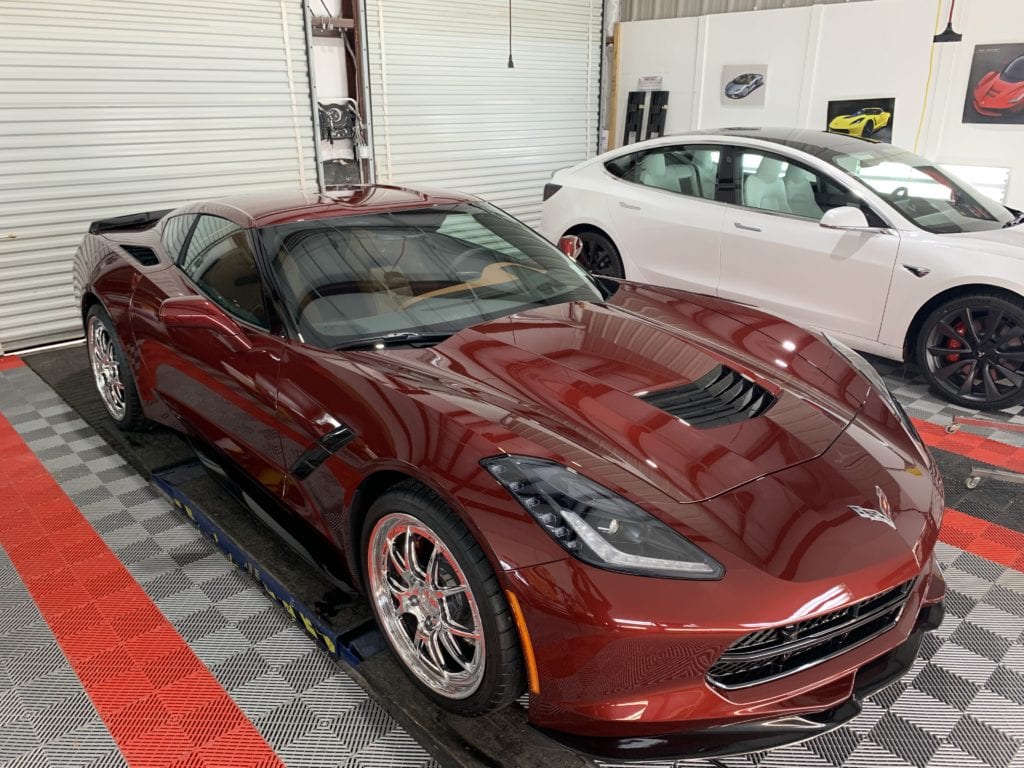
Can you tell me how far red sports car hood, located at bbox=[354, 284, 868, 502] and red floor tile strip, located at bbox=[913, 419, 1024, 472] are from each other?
144 centimetres

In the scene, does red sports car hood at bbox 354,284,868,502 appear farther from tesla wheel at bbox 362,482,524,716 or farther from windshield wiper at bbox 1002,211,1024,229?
windshield wiper at bbox 1002,211,1024,229

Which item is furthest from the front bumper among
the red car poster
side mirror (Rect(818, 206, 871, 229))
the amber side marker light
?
the red car poster

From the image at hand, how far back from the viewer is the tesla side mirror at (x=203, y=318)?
2.44 m

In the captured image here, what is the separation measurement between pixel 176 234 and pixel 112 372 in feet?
2.71

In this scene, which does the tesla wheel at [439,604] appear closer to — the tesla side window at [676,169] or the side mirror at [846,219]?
the side mirror at [846,219]

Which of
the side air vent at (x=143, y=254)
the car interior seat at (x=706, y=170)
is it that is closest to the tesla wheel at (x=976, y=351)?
the car interior seat at (x=706, y=170)

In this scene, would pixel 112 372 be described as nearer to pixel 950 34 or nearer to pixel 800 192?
pixel 800 192

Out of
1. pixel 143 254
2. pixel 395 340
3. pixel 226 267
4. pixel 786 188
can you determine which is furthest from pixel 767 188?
pixel 143 254

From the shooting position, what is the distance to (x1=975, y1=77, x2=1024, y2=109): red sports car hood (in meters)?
5.89

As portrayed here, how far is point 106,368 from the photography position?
145 inches

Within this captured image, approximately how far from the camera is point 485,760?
5.84ft

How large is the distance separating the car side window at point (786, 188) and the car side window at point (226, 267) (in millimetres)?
3237

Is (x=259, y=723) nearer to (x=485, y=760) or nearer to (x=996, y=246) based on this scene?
(x=485, y=760)

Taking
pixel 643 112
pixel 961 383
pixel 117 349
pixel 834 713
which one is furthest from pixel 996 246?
pixel 643 112
